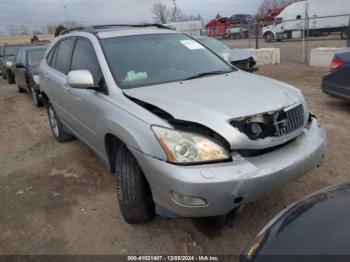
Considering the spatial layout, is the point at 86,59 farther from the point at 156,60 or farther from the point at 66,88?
the point at 156,60

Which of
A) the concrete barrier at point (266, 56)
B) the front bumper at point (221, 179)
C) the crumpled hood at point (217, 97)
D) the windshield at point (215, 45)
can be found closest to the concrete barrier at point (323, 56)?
the concrete barrier at point (266, 56)

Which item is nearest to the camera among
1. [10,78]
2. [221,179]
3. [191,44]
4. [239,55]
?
[221,179]

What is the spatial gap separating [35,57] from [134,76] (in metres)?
6.96

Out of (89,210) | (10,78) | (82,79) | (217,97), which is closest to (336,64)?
(217,97)

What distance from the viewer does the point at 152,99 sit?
2648mm

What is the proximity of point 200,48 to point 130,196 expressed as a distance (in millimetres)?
2046

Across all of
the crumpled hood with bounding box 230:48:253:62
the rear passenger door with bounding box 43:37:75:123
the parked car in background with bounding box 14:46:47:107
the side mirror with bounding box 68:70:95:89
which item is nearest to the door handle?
the rear passenger door with bounding box 43:37:75:123

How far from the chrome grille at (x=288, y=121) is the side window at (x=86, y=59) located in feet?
5.59

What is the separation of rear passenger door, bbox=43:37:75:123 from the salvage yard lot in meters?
0.75

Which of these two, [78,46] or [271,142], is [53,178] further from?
[271,142]

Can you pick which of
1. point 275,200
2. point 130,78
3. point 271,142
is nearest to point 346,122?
point 275,200

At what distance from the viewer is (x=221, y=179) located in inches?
83.7

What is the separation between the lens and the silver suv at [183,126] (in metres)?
2.21

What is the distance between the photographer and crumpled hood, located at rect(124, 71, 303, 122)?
2365mm
